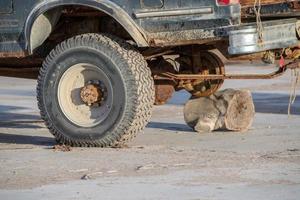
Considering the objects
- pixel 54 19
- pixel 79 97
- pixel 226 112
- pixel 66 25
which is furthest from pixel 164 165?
pixel 226 112

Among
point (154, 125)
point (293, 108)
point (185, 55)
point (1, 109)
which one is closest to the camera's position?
point (185, 55)

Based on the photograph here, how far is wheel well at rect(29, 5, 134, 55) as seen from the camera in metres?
9.80

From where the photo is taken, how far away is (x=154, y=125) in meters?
12.5

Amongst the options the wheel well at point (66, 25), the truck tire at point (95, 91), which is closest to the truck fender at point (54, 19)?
the wheel well at point (66, 25)

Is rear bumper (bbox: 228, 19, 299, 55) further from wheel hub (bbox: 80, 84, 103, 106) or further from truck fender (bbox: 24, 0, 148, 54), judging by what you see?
wheel hub (bbox: 80, 84, 103, 106)

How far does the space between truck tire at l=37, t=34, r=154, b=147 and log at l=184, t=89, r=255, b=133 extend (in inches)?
71.2

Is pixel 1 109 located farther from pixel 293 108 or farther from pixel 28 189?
pixel 28 189

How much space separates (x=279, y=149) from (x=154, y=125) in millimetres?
3229

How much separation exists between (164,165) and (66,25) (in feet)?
8.38

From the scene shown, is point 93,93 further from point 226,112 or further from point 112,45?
point 226,112

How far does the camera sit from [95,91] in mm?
9805

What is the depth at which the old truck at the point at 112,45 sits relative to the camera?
30.2 ft

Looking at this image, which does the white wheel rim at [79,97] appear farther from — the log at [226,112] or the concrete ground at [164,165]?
the log at [226,112]

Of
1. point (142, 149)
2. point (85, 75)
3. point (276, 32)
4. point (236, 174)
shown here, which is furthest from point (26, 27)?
point (236, 174)
